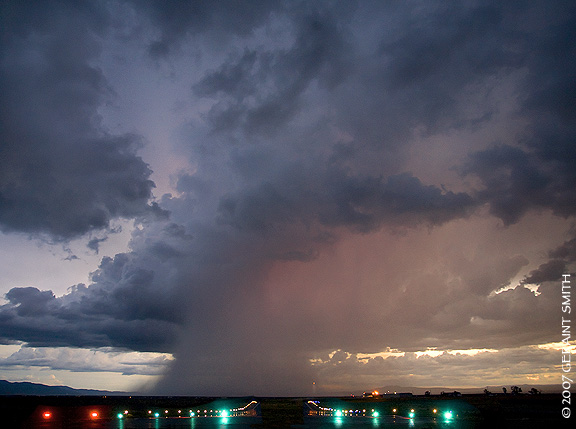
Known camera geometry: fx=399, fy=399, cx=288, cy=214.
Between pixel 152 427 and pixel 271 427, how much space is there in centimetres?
2195

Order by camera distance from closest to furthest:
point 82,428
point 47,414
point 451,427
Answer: point 82,428, point 451,427, point 47,414

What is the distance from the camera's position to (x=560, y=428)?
73938mm

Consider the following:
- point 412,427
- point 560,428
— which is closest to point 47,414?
point 412,427

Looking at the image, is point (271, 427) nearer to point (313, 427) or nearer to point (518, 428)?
point (313, 427)

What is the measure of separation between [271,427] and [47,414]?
6902cm

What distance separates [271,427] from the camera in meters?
75.2

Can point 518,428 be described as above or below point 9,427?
below

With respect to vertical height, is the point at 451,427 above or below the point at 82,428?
below

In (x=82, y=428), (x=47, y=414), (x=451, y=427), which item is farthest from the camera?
(x=47, y=414)

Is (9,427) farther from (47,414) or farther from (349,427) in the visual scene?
(349,427)

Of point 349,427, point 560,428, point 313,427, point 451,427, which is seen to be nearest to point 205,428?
point 313,427

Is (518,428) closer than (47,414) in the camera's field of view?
Yes

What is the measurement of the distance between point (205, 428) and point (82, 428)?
21631mm

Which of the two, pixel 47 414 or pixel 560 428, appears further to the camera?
pixel 47 414
